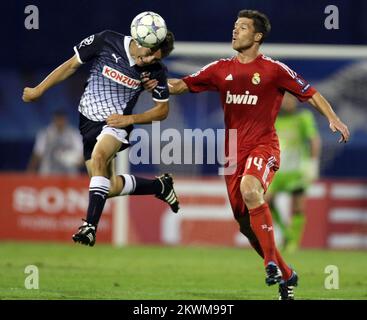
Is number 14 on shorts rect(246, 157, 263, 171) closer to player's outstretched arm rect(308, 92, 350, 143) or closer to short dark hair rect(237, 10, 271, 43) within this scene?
player's outstretched arm rect(308, 92, 350, 143)

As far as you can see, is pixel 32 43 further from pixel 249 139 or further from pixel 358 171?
pixel 249 139

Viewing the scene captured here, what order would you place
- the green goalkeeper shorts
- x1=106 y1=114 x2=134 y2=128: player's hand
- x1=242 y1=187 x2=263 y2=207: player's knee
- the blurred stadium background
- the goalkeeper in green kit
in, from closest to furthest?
x1=242 y1=187 x2=263 y2=207: player's knee, x1=106 y1=114 x2=134 y2=128: player's hand, the goalkeeper in green kit, the green goalkeeper shorts, the blurred stadium background

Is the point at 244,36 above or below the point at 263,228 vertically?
above

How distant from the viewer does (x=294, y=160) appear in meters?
17.7

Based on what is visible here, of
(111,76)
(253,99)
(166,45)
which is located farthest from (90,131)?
(253,99)

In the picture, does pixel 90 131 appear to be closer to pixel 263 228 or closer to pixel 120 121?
pixel 120 121

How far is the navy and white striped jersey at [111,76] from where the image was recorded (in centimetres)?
1069

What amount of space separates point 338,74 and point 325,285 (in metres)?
8.21

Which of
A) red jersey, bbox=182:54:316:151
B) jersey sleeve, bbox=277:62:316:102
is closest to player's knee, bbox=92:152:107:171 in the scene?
red jersey, bbox=182:54:316:151

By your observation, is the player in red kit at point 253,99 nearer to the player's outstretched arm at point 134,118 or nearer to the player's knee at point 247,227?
the player's knee at point 247,227

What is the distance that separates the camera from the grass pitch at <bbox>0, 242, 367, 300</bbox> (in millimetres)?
10492

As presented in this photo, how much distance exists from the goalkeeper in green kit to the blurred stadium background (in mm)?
566

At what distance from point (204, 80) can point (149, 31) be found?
781 millimetres
